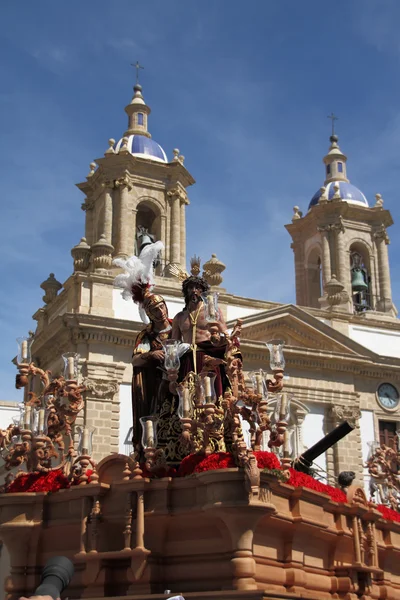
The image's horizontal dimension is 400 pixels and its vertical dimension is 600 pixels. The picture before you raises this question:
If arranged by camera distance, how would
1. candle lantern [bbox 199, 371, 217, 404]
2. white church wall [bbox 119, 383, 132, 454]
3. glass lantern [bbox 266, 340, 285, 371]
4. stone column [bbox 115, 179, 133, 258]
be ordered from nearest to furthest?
candle lantern [bbox 199, 371, 217, 404]
glass lantern [bbox 266, 340, 285, 371]
white church wall [bbox 119, 383, 132, 454]
stone column [bbox 115, 179, 133, 258]

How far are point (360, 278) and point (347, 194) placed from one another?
4420 mm

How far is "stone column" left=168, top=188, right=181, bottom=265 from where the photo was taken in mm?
34062

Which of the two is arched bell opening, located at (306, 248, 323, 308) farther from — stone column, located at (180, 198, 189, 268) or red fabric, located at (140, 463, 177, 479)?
red fabric, located at (140, 463, 177, 479)

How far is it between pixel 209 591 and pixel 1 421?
93.8ft

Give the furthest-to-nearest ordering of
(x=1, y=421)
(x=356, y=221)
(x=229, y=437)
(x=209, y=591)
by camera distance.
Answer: (x=356, y=221), (x=1, y=421), (x=229, y=437), (x=209, y=591)

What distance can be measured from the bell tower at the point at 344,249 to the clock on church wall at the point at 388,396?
382 cm

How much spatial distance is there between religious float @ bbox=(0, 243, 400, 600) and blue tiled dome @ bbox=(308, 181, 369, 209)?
28.3 meters

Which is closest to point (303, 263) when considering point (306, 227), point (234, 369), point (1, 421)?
point (306, 227)

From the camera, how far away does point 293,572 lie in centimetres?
1002

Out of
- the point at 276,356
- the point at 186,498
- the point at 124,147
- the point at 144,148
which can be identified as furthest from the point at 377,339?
the point at 186,498

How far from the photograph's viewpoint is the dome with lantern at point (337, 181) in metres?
40.1

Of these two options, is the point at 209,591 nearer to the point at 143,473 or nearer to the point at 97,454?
the point at 143,473

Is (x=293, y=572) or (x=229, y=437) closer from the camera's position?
(x=293, y=572)

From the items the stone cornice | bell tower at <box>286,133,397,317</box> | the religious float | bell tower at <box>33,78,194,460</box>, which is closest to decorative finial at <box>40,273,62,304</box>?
bell tower at <box>33,78,194,460</box>
